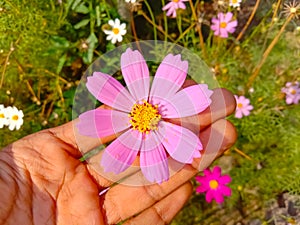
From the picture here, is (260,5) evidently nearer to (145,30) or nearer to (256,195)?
(145,30)

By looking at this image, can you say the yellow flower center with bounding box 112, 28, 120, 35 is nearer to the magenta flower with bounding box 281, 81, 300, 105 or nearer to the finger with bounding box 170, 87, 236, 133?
the finger with bounding box 170, 87, 236, 133

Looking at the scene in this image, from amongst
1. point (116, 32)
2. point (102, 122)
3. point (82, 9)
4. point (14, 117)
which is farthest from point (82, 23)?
point (102, 122)

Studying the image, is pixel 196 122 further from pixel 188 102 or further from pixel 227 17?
pixel 227 17

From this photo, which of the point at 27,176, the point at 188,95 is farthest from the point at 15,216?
the point at 188,95

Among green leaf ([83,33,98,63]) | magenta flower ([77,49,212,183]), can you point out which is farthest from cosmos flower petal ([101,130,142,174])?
green leaf ([83,33,98,63])

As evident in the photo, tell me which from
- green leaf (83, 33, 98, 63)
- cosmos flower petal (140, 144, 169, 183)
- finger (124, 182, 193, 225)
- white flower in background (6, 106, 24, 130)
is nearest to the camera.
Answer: cosmos flower petal (140, 144, 169, 183)

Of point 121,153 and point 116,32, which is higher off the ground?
point 116,32
